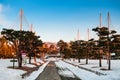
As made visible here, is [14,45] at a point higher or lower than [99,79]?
higher

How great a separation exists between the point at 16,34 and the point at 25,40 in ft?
15.3

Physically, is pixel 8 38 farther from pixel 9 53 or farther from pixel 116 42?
pixel 9 53

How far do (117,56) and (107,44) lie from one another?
108 metres

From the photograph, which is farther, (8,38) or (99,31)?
(99,31)

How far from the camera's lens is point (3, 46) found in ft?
399

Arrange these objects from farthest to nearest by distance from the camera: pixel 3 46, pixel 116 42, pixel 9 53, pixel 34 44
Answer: pixel 9 53, pixel 3 46, pixel 34 44, pixel 116 42

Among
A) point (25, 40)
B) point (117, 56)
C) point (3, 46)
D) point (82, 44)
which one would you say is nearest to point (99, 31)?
point (25, 40)

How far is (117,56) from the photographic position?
15475 cm

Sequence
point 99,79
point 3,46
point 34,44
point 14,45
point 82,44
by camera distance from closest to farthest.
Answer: point 99,79 < point 14,45 < point 34,44 < point 82,44 < point 3,46

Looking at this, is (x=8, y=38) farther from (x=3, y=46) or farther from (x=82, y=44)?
(x=3, y=46)

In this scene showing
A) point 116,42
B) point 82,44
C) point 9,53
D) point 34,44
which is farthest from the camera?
point 9,53

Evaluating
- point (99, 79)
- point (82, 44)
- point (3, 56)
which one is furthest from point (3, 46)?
point (99, 79)

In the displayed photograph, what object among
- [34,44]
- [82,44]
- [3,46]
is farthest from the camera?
[3,46]

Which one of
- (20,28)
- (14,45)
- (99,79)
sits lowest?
(99,79)
